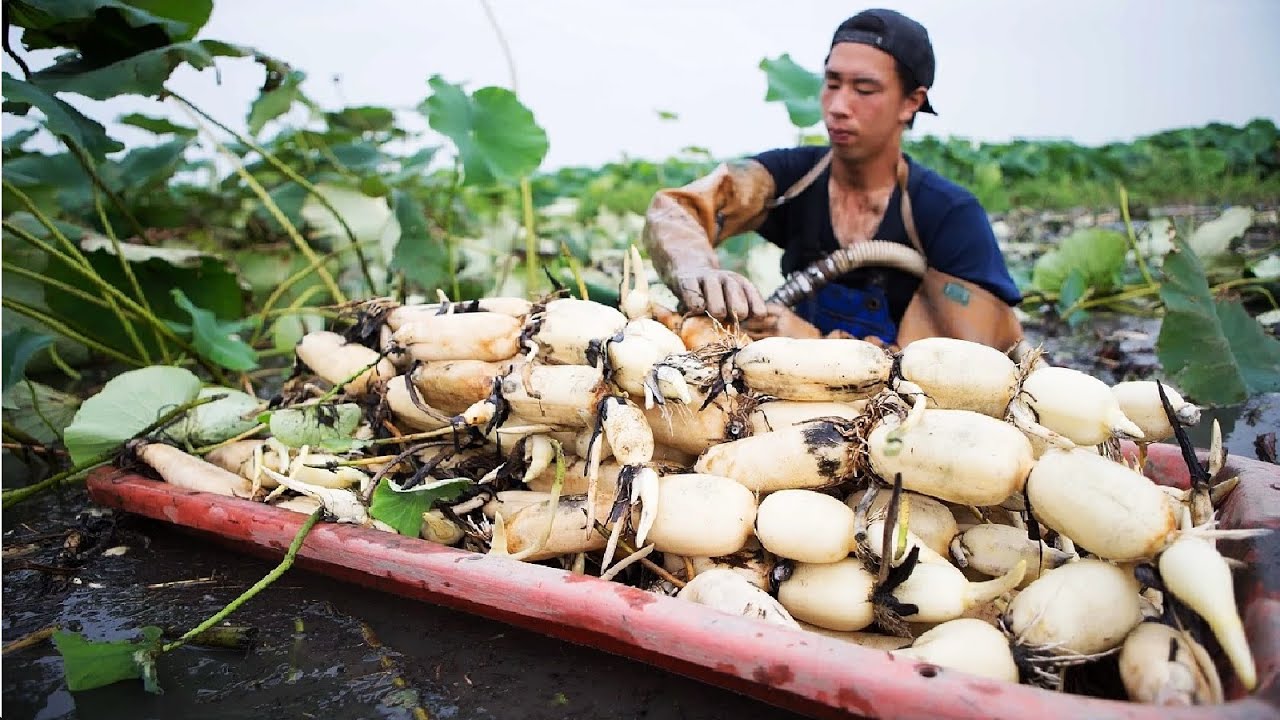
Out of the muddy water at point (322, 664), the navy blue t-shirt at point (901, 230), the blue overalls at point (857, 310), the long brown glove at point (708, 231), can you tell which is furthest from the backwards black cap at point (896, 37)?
the muddy water at point (322, 664)

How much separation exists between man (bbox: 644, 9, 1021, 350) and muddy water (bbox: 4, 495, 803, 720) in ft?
4.02

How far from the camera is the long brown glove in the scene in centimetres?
216

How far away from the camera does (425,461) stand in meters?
1.93

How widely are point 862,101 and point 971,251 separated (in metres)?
0.64

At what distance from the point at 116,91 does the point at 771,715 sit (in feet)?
7.76

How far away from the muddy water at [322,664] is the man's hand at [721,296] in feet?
3.19

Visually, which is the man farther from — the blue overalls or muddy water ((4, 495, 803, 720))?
muddy water ((4, 495, 803, 720))

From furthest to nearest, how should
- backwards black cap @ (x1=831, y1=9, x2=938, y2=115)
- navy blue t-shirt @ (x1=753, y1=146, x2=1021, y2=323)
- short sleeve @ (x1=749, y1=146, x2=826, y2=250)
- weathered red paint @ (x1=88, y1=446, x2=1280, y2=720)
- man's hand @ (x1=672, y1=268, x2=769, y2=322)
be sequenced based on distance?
short sleeve @ (x1=749, y1=146, x2=826, y2=250) < navy blue t-shirt @ (x1=753, y1=146, x2=1021, y2=323) < backwards black cap @ (x1=831, y1=9, x2=938, y2=115) < man's hand @ (x1=672, y1=268, x2=769, y2=322) < weathered red paint @ (x1=88, y1=446, x2=1280, y2=720)

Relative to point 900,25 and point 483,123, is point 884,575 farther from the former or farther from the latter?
point 483,123

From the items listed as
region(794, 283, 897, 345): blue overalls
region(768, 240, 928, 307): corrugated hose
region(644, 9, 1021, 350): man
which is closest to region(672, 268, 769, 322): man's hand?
region(644, 9, 1021, 350): man

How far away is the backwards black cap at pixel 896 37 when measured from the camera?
2668 mm

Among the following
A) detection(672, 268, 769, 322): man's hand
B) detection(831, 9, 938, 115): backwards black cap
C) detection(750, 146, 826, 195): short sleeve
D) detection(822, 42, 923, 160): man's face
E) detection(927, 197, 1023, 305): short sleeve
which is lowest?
detection(672, 268, 769, 322): man's hand

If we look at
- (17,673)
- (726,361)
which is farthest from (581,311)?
(17,673)

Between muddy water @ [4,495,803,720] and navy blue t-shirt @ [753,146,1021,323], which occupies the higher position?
navy blue t-shirt @ [753,146,1021,323]
